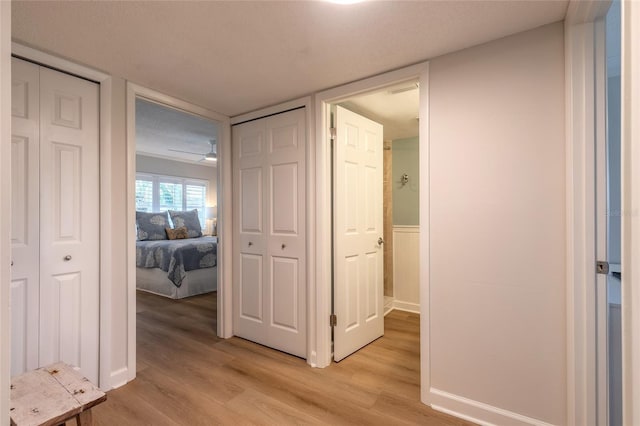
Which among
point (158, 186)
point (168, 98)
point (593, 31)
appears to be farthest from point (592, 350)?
point (158, 186)

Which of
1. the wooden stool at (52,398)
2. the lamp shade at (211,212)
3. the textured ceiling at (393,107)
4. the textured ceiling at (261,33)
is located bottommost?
the wooden stool at (52,398)

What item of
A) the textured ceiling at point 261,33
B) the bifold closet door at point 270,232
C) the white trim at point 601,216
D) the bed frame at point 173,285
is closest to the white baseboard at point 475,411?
the white trim at point 601,216

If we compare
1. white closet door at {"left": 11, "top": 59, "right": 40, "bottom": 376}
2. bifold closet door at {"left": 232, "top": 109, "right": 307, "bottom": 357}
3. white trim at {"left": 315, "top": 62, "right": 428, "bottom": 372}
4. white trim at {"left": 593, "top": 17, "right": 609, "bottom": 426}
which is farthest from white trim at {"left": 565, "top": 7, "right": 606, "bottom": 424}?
white closet door at {"left": 11, "top": 59, "right": 40, "bottom": 376}

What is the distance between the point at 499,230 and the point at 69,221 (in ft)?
8.42

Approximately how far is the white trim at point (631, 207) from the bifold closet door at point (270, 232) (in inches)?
76.8

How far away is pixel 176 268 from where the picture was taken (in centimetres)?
408

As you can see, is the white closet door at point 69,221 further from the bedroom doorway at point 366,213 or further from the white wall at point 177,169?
the white wall at point 177,169

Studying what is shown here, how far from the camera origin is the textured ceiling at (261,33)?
4.51 feet

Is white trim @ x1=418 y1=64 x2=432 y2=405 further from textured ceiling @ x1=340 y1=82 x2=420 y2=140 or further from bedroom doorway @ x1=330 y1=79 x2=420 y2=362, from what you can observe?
textured ceiling @ x1=340 y1=82 x2=420 y2=140

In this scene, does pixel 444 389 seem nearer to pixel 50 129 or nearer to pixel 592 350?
pixel 592 350

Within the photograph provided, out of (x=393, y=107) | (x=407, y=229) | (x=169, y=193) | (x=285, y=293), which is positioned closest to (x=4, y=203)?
(x=285, y=293)

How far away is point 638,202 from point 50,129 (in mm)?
2593

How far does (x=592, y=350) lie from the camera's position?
52.7 inches

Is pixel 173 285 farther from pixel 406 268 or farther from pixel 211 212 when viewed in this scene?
pixel 406 268
